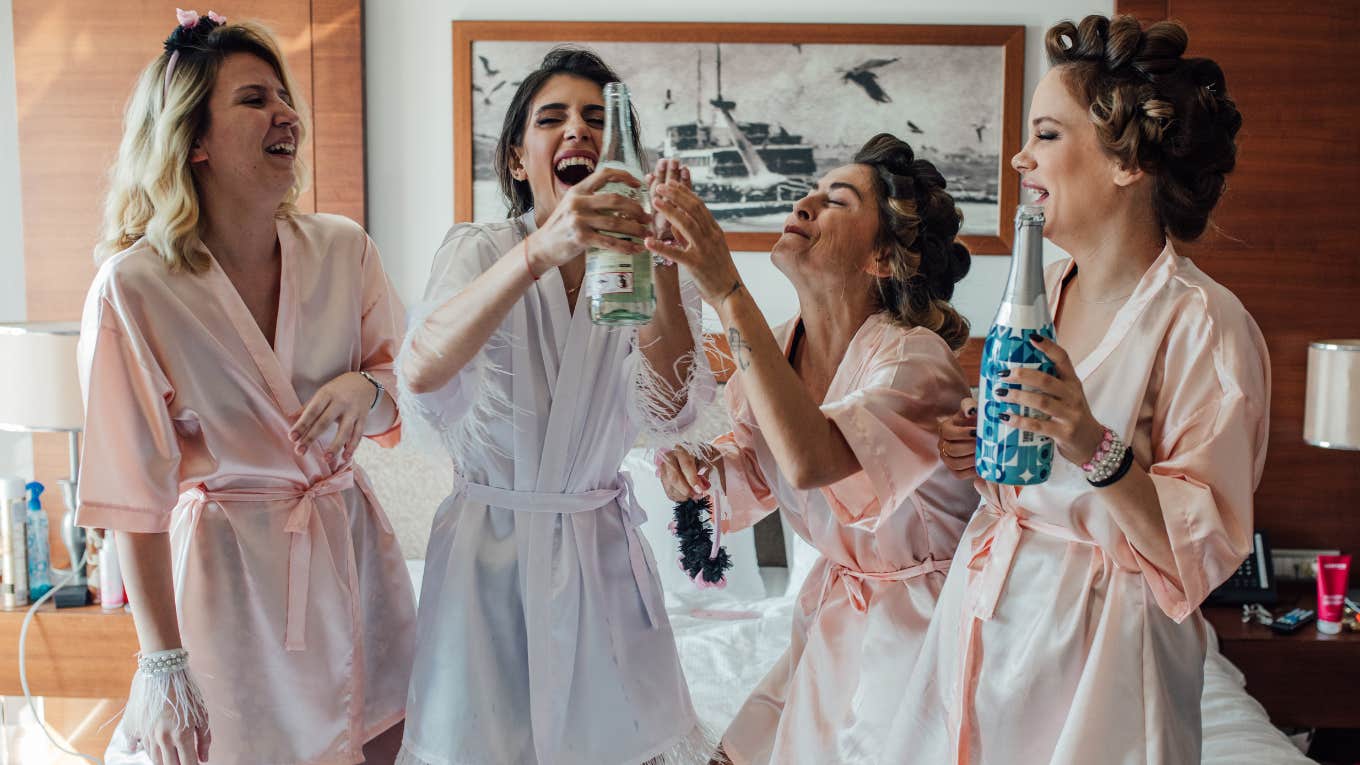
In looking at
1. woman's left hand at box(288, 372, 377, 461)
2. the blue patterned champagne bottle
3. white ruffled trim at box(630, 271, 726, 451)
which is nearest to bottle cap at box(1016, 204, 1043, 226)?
the blue patterned champagne bottle

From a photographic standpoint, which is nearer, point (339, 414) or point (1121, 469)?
point (1121, 469)

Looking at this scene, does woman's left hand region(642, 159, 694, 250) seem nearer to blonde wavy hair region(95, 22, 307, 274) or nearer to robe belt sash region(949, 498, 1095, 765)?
robe belt sash region(949, 498, 1095, 765)

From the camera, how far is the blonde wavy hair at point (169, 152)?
1456 millimetres

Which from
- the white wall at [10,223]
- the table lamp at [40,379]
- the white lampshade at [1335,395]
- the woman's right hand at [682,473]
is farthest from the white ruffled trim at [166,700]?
the white lampshade at [1335,395]

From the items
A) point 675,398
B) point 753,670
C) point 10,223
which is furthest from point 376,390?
point 10,223

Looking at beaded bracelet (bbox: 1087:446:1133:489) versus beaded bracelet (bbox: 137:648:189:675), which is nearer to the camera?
beaded bracelet (bbox: 1087:446:1133:489)

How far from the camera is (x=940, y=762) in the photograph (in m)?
1.36

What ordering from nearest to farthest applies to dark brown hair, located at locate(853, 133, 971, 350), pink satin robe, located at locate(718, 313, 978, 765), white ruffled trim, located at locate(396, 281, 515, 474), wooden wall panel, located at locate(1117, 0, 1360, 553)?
white ruffled trim, located at locate(396, 281, 515, 474) → pink satin robe, located at locate(718, 313, 978, 765) → dark brown hair, located at locate(853, 133, 971, 350) → wooden wall panel, located at locate(1117, 0, 1360, 553)

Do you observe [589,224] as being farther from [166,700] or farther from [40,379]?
[40,379]

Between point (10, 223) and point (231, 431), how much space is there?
8.93 feet

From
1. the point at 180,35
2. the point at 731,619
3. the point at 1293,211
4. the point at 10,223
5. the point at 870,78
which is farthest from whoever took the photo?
the point at 10,223

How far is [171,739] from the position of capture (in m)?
1.34

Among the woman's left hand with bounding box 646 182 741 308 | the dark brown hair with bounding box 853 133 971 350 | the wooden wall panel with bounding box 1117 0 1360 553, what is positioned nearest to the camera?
the woman's left hand with bounding box 646 182 741 308

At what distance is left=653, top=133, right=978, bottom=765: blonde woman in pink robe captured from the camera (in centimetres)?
127
